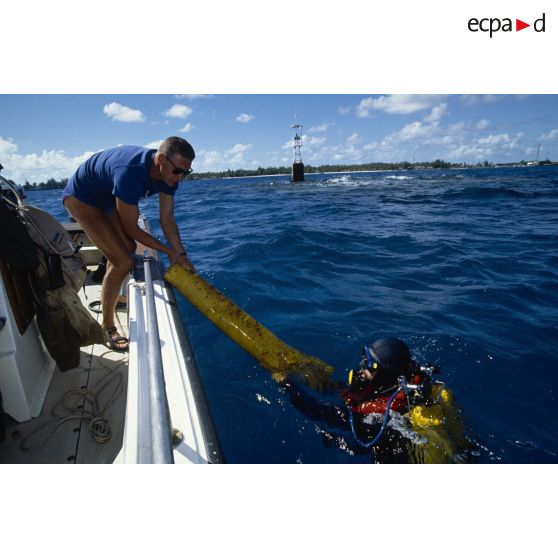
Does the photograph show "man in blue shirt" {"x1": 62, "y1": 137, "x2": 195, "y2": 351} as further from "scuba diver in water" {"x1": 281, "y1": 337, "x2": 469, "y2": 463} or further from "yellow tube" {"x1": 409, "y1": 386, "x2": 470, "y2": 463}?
"yellow tube" {"x1": 409, "y1": 386, "x2": 470, "y2": 463}

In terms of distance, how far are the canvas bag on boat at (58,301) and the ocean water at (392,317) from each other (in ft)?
4.84

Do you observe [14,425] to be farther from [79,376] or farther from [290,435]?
[290,435]

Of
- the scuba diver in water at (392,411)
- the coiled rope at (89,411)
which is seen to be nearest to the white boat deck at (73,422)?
the coiled rope at (89,411)

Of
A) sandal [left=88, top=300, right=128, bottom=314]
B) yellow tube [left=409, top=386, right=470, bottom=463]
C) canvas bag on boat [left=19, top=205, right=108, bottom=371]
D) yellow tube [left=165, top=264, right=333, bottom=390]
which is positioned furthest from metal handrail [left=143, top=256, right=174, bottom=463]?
sandal [left=88, top=300, right=128, bottom=314]

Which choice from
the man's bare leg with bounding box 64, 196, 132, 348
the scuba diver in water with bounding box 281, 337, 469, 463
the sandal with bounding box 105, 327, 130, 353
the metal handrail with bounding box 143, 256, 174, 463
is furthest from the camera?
the sandal with bounding box 105, 327, 130, 353

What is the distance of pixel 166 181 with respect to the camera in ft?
10.8

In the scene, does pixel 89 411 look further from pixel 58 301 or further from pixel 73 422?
pixel 58 301

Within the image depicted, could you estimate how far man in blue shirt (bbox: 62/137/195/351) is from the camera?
308 cm

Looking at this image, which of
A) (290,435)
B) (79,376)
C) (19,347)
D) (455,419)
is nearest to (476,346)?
(455,419)

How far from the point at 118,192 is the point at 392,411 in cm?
302

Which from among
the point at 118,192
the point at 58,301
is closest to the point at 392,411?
the point at 58,301

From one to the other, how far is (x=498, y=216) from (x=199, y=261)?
40.8 feet

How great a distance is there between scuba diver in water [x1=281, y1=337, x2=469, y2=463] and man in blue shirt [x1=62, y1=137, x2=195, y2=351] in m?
1.94

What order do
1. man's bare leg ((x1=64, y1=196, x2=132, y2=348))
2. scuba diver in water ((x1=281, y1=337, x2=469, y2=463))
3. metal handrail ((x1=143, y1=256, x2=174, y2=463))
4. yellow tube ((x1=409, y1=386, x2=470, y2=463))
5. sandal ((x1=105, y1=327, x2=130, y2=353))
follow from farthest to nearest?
sandal ((x1=105, y1=327, x2=130, y2=353))
man's bare leg ((x1=64, y1=196, x2=132, y2=348))
scuba diver in water ((x1=281, y1=337, x2=469, y2=463))
yellow tube ((x1=409, y1=386, x2=470, y2=463))
metal handrail ((x1=143, y1=256, x2=174, y2=463))
